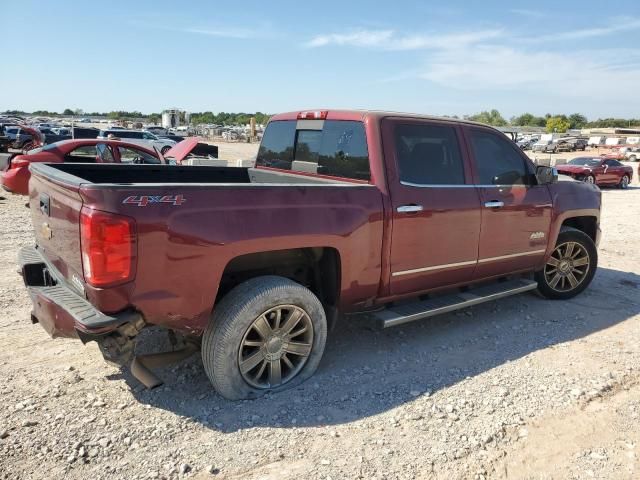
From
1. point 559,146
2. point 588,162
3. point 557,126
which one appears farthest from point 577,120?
point 588,162

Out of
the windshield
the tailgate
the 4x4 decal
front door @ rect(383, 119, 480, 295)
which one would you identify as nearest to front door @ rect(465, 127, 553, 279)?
front door @ rect(383, 119, 480, 295)

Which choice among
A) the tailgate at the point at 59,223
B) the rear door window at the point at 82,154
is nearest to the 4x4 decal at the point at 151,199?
the tailgate at the point at 59,223

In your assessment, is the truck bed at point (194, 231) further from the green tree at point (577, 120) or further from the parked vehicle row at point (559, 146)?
the green tree at point (577, 120)

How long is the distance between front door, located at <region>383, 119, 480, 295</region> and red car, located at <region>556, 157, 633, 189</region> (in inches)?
749

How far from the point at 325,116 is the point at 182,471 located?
293cm

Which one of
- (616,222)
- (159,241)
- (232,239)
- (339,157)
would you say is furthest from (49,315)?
(616,222)

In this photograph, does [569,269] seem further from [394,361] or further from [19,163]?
[19,163]

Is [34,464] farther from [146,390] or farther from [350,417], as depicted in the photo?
[350,417]

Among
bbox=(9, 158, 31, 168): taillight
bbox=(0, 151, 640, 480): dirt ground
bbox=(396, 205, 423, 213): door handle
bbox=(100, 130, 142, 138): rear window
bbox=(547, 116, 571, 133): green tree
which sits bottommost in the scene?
bbox=(0, 151, 640, 480): dirt ground

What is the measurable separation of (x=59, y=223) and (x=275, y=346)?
5.26 ft

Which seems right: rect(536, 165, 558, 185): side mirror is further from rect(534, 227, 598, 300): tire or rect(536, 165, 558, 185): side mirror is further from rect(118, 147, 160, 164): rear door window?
rect(118, 147, 160, 164): rear door window

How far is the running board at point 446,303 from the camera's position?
13.1ft

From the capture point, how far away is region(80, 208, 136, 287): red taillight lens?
2.69 m

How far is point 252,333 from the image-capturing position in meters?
3.46
